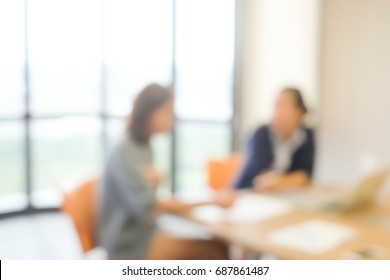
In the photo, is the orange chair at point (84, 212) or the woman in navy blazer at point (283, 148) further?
the woman in navy blazer at point (283, 148)

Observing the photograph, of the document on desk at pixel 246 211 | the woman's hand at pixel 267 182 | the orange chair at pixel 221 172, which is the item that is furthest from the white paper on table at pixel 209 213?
the orange chair at pixel 221 172

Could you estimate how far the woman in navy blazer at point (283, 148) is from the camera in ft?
8.94

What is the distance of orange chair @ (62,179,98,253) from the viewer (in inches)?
81.9

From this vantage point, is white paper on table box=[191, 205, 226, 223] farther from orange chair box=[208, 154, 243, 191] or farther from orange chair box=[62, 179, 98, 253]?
orange chair box=[208, 154, 243, 191]

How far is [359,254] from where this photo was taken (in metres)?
1.66

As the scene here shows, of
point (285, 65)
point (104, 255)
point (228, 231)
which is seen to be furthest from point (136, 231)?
point (285, 65)

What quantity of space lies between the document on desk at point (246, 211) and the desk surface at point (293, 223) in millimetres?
37

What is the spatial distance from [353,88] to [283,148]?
3.53 feet

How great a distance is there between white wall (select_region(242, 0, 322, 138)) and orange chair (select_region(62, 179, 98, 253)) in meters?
2.12

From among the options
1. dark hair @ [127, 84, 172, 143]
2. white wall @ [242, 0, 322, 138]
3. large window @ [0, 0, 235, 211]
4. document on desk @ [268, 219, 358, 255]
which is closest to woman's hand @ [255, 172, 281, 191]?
document on desk @ [268, 219, 358, 255]

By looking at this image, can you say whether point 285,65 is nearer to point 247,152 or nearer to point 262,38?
point 262,38

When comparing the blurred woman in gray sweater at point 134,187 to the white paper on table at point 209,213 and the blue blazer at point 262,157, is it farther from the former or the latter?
the blue blazer at point 262,157

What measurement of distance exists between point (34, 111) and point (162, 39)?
126 cm

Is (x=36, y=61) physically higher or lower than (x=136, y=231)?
higher
